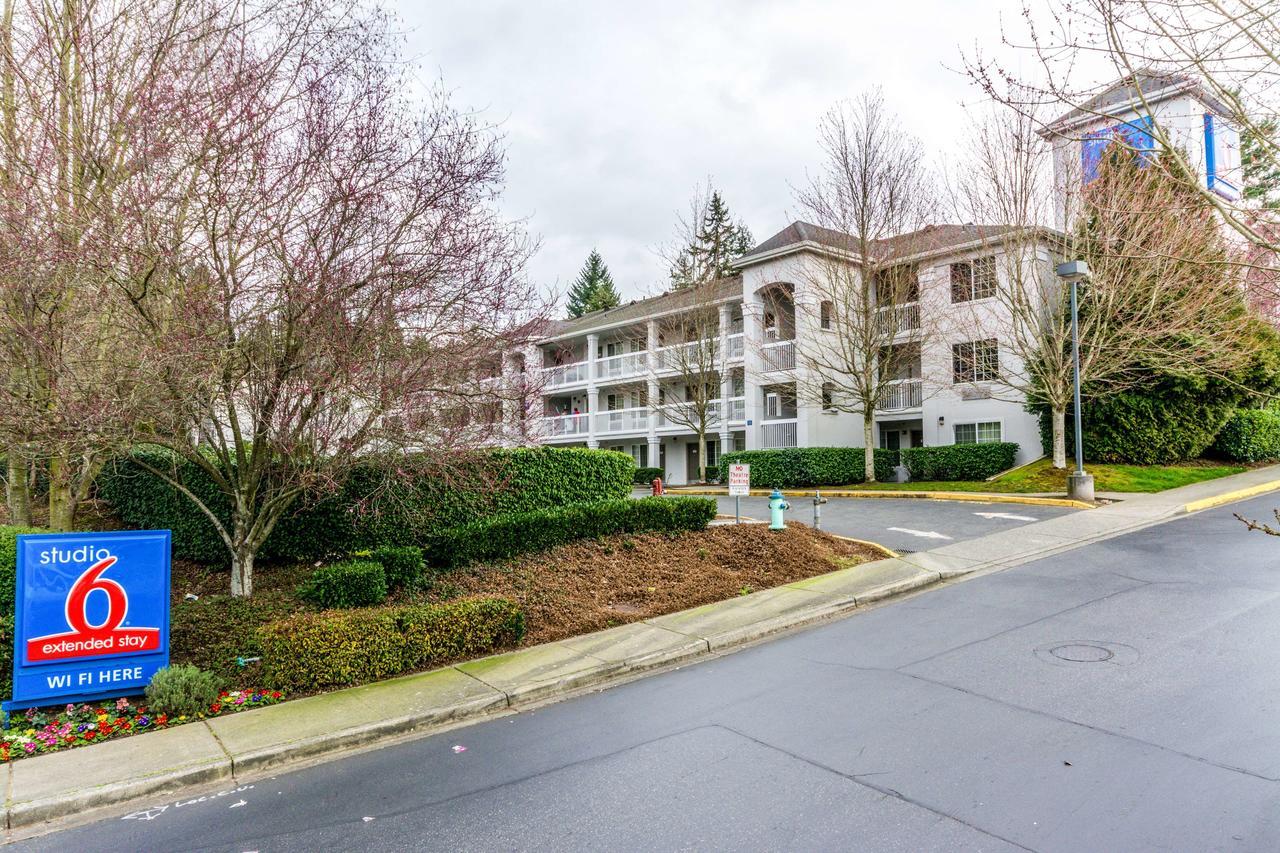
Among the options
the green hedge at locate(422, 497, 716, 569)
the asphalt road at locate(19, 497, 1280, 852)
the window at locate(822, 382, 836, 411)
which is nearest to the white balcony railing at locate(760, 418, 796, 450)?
the window at locate(822, 382, 836, 411)

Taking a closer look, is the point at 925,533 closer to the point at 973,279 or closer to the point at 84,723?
the point at 973,279

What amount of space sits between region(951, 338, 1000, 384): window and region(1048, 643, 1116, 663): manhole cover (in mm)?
17103

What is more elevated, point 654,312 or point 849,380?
point 654,312

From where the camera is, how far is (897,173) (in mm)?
24266

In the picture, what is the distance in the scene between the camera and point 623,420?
35.9 metres

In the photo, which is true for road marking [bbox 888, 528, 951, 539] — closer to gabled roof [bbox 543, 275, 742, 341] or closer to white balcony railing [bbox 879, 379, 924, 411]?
white balcony railing [bbox 879, 379, 924, 411]

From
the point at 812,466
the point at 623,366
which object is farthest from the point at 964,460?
the point at 623,366

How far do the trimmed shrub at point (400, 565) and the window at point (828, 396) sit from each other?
19.9 meters

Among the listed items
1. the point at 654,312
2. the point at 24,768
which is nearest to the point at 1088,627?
the point at 24,768

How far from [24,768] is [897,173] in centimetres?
2512

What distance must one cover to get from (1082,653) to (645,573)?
5.67 m

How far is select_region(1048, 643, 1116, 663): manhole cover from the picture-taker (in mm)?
6703

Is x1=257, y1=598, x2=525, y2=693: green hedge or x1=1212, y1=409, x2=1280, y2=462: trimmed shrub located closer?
x1=257, y1=598, x2=525, y2=693: green hedge

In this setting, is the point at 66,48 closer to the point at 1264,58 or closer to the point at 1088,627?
the point at 1264,58
